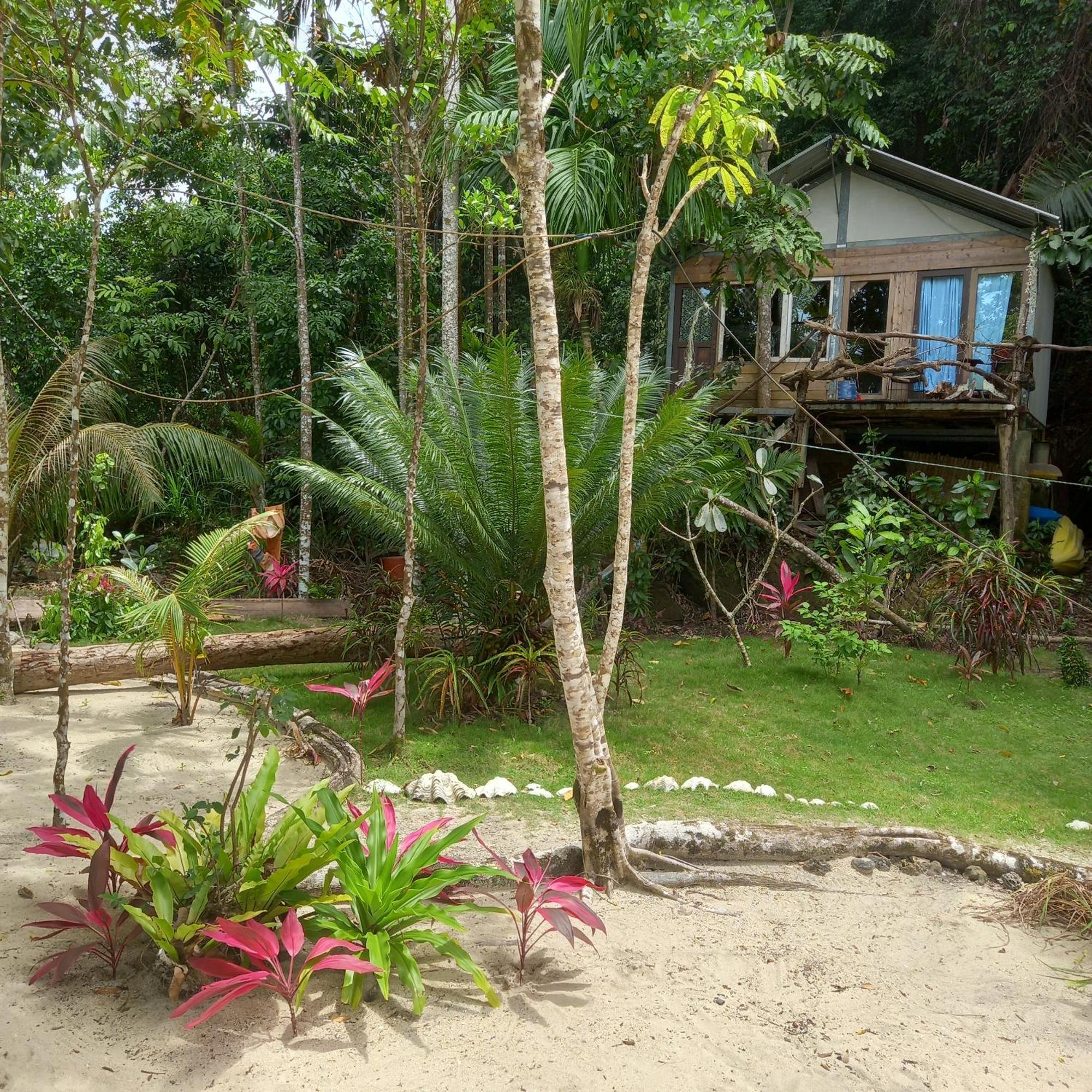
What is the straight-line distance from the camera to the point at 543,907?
9.63 ft

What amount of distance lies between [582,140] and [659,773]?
6920 mm

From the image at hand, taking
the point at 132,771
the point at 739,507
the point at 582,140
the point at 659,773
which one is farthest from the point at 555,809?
the point at 582,140

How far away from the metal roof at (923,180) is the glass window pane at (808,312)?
4.53 feet

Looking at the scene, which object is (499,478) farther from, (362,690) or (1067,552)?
(1067,552)

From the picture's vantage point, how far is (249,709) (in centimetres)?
332

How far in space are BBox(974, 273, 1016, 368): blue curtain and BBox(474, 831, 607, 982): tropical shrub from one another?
10.2 m

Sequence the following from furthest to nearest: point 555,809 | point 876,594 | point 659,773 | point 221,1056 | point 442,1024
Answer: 1. point 876,594
2. point 659,773
3. point 555,809
4. point 442,1024
5. point 221,1056

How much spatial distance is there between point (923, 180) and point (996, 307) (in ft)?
5.86

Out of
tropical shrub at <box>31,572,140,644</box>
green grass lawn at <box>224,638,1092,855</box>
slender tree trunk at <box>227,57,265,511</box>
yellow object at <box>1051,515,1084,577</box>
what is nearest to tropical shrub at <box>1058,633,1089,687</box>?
green grass lawn at <box>224,638,1092,855</box>

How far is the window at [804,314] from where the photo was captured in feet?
39.9

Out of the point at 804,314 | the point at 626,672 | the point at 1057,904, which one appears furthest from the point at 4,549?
the point at 804,314

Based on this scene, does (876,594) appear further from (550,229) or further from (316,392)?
(316,392)

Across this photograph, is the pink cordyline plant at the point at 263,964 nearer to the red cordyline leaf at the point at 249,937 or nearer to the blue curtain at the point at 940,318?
the red cordyline leaf at the point at 249,937

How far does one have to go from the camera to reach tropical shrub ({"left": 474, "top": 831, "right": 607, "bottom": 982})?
289 cm
